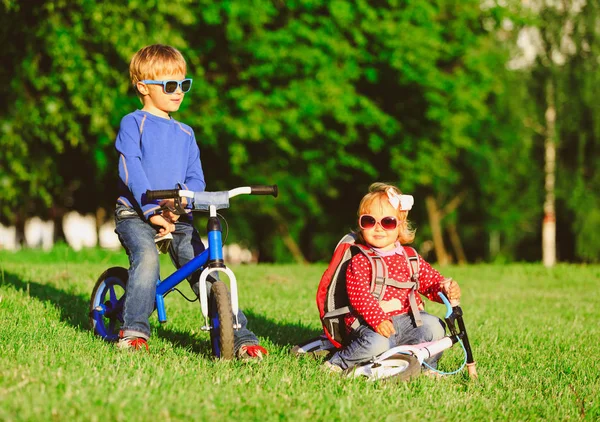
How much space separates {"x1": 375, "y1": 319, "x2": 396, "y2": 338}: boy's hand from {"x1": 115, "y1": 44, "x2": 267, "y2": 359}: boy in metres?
0.81

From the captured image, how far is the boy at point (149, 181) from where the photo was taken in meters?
5.46

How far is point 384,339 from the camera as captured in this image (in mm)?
5195

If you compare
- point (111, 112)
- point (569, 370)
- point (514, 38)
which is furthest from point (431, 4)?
point (569, 370)

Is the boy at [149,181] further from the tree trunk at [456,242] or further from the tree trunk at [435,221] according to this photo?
the tree trunk at [456,242]

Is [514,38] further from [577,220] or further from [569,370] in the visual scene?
[569,370]

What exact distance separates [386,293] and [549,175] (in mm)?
26762

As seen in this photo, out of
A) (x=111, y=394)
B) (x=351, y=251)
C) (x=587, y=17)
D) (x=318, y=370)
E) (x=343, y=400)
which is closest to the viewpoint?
(x=111, y=394)

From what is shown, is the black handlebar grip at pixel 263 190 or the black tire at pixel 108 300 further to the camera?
the black tire at pixel 108 300

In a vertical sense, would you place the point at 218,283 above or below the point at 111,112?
below

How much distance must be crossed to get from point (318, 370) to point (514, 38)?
24.9 metres

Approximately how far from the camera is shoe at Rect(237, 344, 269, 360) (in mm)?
5289

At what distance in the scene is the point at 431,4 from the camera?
23156mm

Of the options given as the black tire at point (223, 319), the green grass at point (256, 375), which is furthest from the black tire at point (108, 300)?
the black tire at point (223, 319)

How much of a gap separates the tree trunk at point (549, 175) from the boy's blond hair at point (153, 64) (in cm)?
2546
